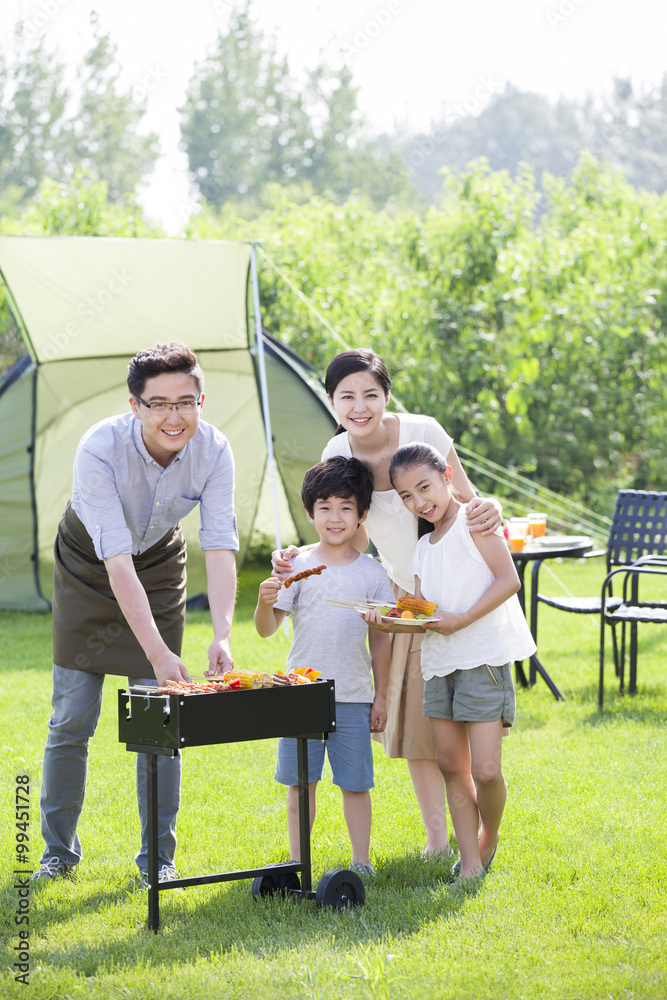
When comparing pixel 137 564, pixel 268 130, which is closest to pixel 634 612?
pixel 137 564

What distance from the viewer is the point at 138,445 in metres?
2.68

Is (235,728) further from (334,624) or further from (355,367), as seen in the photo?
(355,367)

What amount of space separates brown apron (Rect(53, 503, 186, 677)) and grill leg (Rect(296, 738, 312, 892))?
1.75 ft

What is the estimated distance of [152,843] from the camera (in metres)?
2.43

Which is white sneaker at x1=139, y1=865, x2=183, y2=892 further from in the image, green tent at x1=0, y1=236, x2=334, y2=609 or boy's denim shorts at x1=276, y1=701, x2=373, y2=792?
green tent at x1=0, y1=236, x2=334, y2=609

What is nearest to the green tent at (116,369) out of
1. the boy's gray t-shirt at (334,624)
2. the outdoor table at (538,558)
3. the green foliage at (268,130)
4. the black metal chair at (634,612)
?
the outdoor table at (538,558)

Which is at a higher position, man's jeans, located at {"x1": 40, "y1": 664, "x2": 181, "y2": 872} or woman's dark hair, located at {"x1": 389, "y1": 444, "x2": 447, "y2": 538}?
woman's dark hair, located at {"x1": 389, "y1": 444, "x2": 447, "y2": 538}

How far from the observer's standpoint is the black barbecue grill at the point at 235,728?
2340 millimetres

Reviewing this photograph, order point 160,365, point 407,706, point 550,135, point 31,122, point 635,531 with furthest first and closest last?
point 550,135
point 31,122
point 635,531
point 407,706
point 160,365

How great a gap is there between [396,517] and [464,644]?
0.41 metres

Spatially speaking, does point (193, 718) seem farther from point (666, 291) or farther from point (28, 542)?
point (666, 291)

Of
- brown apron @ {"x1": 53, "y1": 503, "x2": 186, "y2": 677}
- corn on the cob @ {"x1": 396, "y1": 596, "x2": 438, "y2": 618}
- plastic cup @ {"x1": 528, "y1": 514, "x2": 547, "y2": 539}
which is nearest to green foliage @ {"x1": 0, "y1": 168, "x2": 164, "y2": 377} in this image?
plastic cup @ {"x1": 528, "y1": 514, "x2": 547, "y2": 539}

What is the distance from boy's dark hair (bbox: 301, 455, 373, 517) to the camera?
107 inches

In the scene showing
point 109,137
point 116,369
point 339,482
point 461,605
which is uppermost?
point 109,137
